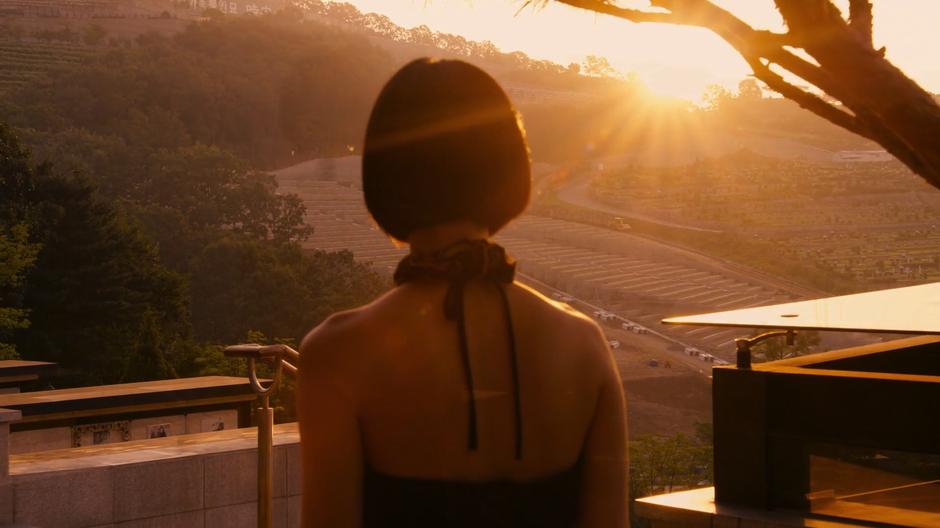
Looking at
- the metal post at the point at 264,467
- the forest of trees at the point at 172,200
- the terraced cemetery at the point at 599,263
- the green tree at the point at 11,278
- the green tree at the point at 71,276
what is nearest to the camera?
the metal post at the point at 264,467

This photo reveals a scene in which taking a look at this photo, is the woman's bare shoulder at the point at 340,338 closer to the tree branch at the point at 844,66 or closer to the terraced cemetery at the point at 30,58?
the tree branch at the point at 844,66

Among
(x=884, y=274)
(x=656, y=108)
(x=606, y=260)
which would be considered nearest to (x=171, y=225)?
(x=606, y=260)

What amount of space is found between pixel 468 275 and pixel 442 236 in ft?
0.20

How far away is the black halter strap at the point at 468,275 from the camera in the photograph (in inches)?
40.7

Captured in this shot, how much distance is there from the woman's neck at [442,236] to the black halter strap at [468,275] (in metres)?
0.01

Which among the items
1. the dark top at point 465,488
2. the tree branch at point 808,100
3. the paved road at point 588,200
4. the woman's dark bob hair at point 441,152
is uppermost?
the paved road at point 588,200

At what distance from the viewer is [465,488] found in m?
1.05

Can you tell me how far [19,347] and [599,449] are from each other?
35.2 metres

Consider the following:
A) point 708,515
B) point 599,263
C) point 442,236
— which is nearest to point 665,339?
point 599,263

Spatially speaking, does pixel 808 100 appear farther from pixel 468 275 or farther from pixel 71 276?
pixel 71 276

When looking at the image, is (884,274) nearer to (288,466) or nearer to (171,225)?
(171,225)

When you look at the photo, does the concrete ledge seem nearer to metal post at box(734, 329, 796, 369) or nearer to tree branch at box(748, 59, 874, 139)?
metal post at box(734, 329, 796, 369)

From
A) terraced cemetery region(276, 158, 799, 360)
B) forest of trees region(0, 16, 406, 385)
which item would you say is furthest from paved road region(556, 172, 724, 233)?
forest of trees region(0, 16, 406, 385)

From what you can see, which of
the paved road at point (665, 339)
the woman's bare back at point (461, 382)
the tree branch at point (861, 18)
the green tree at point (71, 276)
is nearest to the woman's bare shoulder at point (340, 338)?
the woman's bare back at point (461, 382)
